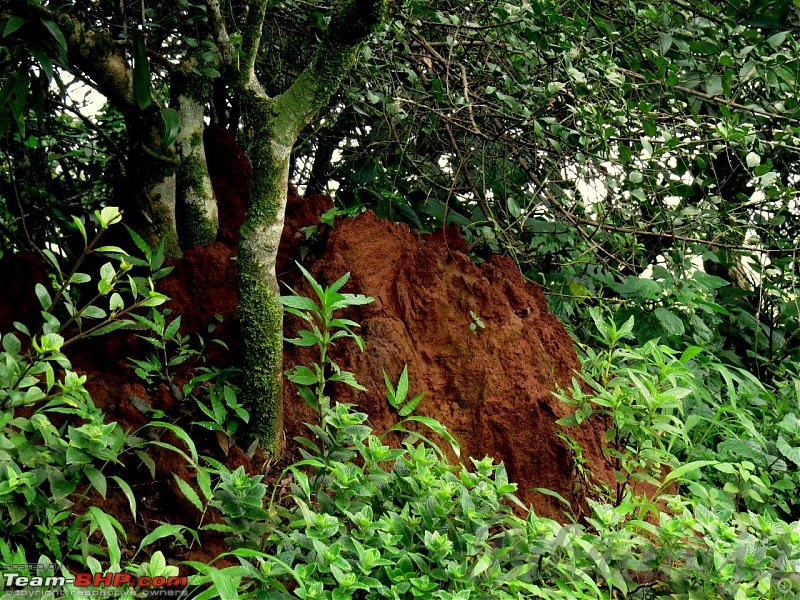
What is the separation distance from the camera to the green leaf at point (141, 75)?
2.68 m

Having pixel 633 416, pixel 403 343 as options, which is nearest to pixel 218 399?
pixel 403 343

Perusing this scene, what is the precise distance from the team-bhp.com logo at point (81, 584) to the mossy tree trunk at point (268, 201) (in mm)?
776

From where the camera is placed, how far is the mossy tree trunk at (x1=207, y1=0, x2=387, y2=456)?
2.69m

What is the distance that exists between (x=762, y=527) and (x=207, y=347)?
1.96m

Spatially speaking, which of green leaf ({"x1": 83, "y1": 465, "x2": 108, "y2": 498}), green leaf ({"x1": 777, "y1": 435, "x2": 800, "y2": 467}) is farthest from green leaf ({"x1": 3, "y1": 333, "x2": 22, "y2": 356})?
green leaf ({"x1": 777, "y1": 435, "x2": 800, "y2": 467})

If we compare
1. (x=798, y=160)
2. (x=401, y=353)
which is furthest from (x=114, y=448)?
(x=798, y=160)

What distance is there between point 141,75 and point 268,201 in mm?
608

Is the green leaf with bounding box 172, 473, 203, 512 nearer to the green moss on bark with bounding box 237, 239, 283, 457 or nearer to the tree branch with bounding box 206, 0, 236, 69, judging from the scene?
the green moss on bark with bounding box 237, 239, 283, 457

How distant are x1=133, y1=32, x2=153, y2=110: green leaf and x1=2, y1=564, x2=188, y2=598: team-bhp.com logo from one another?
1.56m

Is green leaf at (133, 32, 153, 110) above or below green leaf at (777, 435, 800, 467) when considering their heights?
above

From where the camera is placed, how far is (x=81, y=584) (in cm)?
191

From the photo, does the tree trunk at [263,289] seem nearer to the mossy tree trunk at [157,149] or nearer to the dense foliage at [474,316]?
the dense foliage at [474,316]

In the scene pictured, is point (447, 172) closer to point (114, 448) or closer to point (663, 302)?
point (663, 302)

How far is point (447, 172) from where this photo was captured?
4141 millimetres
